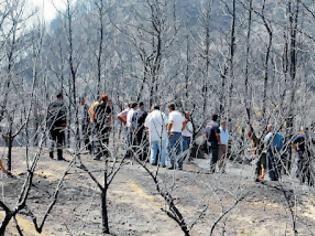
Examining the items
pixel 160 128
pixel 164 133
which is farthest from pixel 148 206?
pixel 160 128

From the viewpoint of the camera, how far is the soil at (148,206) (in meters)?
9.14

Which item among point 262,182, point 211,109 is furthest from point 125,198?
point 211,109

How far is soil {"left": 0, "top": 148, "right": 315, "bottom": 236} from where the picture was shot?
30.0ft

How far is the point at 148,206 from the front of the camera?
34.7 ft

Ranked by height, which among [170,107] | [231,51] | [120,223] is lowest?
[120,223]

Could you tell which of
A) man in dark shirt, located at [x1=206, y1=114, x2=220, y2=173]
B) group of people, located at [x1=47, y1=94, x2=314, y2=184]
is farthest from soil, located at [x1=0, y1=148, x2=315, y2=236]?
man in dark shirt, located at [x1=206, y1=114, x2=220, y2=173]

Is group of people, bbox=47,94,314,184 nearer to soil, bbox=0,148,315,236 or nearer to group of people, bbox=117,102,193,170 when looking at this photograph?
group of people, bbox=117,102,193,170

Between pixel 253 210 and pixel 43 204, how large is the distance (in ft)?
13.2

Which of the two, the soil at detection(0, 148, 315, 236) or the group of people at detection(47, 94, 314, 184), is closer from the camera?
the soil at detection(0, 148, 315, 236)

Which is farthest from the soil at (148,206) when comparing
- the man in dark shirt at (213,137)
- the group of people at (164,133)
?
the man in dark shirt at (213,137)

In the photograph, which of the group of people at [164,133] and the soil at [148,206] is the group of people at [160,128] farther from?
the soil at [148,206]

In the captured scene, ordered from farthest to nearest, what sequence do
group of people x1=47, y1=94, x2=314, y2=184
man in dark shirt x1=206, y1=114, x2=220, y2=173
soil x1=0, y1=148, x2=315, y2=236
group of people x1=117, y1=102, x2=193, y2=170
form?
man in dark shirt x1=206, y1=114, x2=220, y2=173 < group of people x1=117, y1=102, x2=193, y2=170 < group of people x1=47, y1=94, x2=314, y2=184 < soil x1=0, y1=148, x2=315, y2=236

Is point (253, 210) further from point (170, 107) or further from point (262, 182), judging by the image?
point (170, 107)

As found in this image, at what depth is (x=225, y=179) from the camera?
12750 mm
